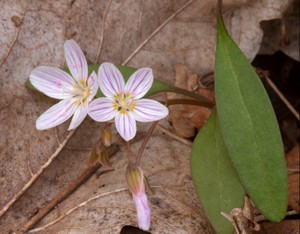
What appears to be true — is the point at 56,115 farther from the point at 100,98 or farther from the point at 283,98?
the point at 283,98

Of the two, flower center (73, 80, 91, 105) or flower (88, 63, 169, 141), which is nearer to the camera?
flower (88, 63, 169, 141)

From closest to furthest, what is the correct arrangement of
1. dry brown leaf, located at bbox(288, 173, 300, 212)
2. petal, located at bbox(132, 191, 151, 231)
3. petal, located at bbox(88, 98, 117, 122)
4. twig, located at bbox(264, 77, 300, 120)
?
petal, located at bbox(132, 191, 151, 231) < petal, located at bbox(88, 98, 117, 122) < dry brown leaf, located at bbox(288, 173, 300, 212) < twig, located at bbox(264, 77, 300, 120)

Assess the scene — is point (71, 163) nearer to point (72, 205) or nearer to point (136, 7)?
point (72, 205)

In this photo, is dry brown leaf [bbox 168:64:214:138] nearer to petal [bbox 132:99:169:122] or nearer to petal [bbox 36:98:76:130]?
petal [bbox 132:99:169:122]

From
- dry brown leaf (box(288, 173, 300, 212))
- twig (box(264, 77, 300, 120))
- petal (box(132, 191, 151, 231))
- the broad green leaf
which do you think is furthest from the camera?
twig (box(264, 77, 300, 120))

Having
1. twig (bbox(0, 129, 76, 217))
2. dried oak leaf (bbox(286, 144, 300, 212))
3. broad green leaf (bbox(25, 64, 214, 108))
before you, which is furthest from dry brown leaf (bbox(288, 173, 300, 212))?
twig (bbox(0, 129, 76, 217))

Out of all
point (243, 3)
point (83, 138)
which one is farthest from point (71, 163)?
point (243, 3)

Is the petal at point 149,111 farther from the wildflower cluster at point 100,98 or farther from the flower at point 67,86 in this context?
the flower at point 67,86
